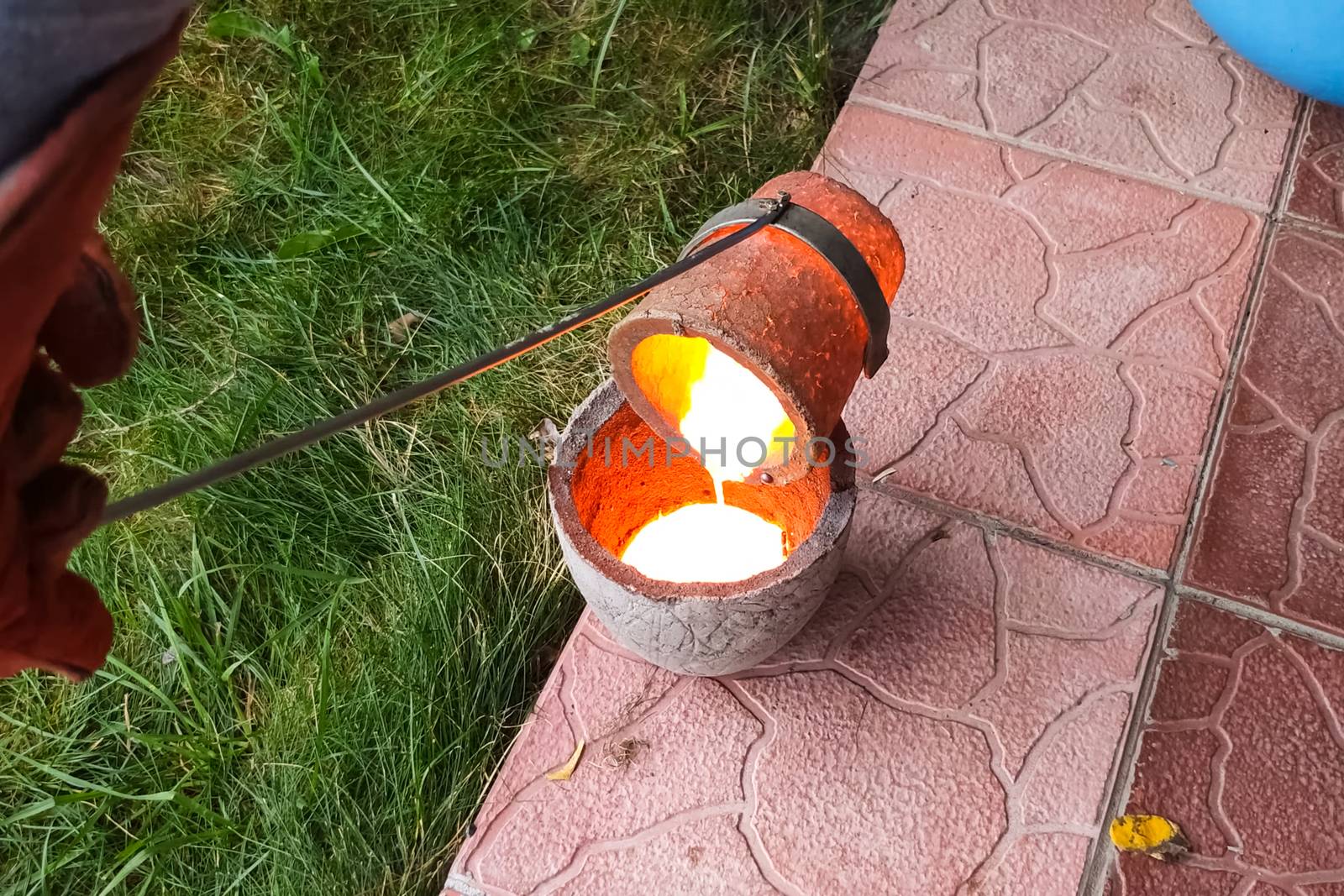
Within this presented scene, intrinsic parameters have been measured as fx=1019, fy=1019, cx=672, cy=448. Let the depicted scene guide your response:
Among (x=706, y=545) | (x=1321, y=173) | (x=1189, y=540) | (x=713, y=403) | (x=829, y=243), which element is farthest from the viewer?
(x=1321, y=173)

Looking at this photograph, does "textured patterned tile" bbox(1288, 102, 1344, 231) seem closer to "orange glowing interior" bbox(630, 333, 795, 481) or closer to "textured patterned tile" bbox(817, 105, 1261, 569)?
"textured patterned tile" bbox(817, 105, 1261, 569)

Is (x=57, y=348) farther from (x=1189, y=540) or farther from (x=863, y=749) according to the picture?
(x=1189, y=540)

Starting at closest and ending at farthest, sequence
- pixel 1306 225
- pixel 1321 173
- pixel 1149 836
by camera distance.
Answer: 1. pixel 1149 836
2. pixel 1306 225
3. pixel 1321 173

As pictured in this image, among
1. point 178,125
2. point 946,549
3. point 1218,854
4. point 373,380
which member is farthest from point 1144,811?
point 178,125

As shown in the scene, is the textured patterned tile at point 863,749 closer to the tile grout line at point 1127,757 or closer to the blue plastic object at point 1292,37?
the tile grout line at point 1127,757

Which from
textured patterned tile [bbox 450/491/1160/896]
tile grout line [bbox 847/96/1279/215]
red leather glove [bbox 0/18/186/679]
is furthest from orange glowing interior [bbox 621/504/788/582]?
tile grout line [bbox 847/96/1279/215]

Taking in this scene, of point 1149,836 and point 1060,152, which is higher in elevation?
point 1060,152

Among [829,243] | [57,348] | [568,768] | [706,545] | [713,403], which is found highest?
[57,348]

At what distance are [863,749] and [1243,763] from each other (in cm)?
68

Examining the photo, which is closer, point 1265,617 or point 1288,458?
point 1265,617

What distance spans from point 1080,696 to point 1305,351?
107 cm

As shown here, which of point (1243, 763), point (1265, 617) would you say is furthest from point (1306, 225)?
point (1243, 763)

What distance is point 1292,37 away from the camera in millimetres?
2547

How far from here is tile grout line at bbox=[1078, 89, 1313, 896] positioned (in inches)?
67.8
